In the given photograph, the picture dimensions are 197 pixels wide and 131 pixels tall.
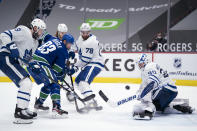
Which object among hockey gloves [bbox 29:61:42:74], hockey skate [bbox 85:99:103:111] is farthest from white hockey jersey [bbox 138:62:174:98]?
hockey gloves [bbox 29:61:42:74]

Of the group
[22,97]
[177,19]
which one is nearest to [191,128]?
[22,97]

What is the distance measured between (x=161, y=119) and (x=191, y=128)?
0.52 m

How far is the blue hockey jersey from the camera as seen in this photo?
373cm

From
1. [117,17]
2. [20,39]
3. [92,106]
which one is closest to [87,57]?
[92,106]

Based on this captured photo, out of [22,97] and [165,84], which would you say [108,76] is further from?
[22,97]

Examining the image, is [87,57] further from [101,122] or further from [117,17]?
[117,17]

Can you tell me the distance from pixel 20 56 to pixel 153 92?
161 cm

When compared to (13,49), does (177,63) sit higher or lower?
higher

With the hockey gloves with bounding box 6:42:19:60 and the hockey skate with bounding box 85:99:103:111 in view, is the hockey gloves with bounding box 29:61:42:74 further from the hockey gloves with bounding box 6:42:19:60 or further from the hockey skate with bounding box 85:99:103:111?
the hockey skate with bounding box 85:99:103:111

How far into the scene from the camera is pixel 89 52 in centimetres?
466

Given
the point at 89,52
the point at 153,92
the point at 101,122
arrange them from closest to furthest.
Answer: the point at 101,122
the point at 153,92
the point at 89,52

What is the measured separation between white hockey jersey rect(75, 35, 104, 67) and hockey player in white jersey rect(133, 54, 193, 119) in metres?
0.94

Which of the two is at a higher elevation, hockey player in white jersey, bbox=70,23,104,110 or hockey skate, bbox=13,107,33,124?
hockey player in white jersey, bbox=70,23,104,110

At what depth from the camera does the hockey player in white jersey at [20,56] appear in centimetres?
325
